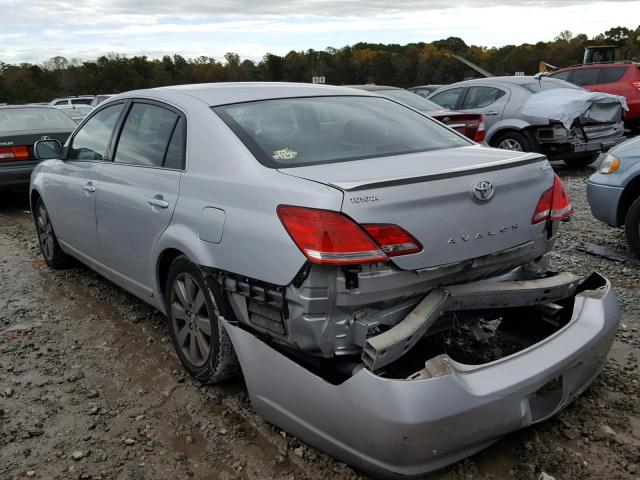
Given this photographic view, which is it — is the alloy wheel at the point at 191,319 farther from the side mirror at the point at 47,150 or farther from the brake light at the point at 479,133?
the brake light at the point at 479,133

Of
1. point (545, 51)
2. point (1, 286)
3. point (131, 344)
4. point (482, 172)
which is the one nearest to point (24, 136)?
point (1, 286)

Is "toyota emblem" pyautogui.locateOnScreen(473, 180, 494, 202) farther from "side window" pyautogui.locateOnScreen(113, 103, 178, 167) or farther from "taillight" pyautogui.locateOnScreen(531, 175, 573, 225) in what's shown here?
"side window" pyautogui.locateOnScreen(113, 103, 178, 167)

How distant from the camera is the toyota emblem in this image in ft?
8.52

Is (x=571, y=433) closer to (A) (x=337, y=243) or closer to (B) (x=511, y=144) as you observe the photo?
(A) (x=337, y=243)

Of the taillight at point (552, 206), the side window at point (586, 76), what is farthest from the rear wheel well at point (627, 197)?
the side window at point (586, 76)

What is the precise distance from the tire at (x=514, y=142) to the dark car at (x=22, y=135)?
675 cm

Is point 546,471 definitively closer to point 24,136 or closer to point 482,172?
point 482,172

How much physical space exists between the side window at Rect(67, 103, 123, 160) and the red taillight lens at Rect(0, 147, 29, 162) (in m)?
4.08

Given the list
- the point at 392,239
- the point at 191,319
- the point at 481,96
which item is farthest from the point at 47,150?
the point at 481,96

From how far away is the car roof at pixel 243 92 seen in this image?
11.3ft

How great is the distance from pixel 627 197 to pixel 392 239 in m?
3.74

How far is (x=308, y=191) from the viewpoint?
249 cm

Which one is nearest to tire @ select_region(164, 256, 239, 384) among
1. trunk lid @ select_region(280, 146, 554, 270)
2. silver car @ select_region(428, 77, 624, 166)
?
trunk lid @ select_region(280, 146, 554, 270)

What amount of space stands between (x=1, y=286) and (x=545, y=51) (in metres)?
58.1
